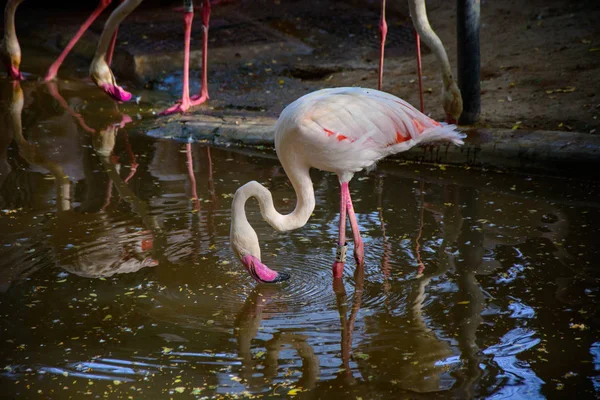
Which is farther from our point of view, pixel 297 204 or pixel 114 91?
pixel 114 91

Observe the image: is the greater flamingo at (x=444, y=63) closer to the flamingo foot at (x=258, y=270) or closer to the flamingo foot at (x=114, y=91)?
the flamingo foot at (x=114, y=91)

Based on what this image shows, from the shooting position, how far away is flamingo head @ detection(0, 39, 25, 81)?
913 cm

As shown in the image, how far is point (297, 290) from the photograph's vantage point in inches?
167

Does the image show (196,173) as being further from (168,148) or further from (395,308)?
(395,308)

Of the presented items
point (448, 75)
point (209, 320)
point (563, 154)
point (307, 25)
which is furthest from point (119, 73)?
point (209, 320)

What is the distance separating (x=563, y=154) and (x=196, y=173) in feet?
9.57

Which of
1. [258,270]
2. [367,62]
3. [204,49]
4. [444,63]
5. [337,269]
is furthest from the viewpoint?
[367,62]

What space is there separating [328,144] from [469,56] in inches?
110

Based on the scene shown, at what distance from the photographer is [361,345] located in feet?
11.7

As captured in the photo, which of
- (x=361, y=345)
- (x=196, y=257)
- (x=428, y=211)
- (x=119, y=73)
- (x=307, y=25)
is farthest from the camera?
(x=307, y=25)

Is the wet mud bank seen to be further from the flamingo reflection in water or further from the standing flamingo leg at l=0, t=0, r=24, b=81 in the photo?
the standing flamingo leg at l=0, t=0, r=24, b=81

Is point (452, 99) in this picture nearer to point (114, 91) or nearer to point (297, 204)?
point (297, 204)

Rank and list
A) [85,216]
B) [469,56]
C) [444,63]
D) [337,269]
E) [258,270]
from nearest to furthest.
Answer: [258,270] → [337,269] → [85,216] → [444,63] → [469,56]

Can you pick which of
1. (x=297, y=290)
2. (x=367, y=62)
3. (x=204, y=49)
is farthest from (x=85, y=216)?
(x=367, y=62)
